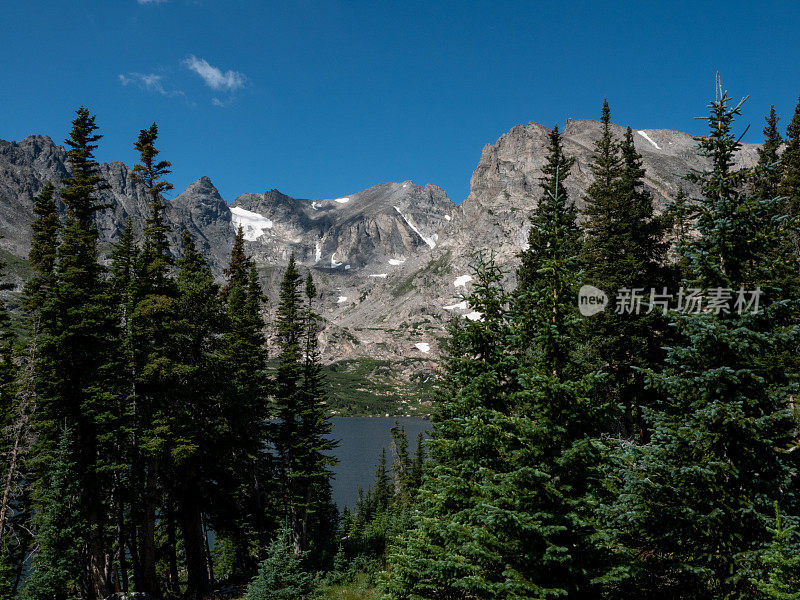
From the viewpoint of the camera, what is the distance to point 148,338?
23344mm

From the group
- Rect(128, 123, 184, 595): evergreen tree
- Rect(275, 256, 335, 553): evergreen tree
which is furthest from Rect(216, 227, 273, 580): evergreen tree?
Rect(128, 123, 184, 595): evergreen tree

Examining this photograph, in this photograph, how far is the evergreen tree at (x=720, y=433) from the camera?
32.4 feet

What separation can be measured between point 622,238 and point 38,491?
30305 millimetres

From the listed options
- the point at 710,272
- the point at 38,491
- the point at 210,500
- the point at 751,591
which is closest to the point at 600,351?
the point at 710,272

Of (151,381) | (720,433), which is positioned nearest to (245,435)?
(151,381)

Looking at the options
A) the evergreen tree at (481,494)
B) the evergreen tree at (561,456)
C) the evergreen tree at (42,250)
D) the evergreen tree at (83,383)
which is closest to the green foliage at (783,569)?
the evergreen tree at (561,456)

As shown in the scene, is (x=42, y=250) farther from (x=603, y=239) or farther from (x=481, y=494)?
(x=603, y=239)

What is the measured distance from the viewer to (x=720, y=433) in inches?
401

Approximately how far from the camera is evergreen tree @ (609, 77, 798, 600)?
32.4 ft

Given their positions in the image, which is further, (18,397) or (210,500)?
(210,500)

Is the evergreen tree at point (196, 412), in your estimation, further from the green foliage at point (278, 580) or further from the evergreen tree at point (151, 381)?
the green foliage at point (278, 580)

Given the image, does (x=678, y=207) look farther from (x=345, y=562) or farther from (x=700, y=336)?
(x=345, y=562)

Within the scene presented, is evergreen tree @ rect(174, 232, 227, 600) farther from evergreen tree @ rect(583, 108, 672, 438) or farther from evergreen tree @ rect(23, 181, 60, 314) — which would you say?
evergreen tree @ rect(583, 108, 672, 438)

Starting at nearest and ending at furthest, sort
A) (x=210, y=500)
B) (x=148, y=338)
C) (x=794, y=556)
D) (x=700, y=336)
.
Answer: (x=794, y=556), (x=700, y=336), (x=148, y=338), (x=210, y=500)
